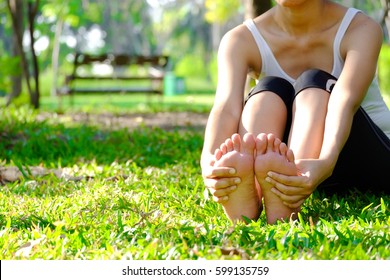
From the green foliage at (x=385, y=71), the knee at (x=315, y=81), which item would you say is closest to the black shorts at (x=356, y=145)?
the knee at (x=315, y=81)

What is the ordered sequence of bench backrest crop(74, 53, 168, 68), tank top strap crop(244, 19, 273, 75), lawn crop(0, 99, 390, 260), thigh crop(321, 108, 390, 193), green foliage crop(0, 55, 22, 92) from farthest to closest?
1. bench backrest crop(74, 53, 168, 68)
2. green foliage crop(0, 55, 22, 92)
3. tank top strap crop(244, 19, 273, 75)
4. thigh crop(321, 108, 390, 193)
5. lawn crop(0, 99, 390, 260)

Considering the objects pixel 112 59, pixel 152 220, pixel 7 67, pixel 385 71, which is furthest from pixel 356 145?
pixel 385 71

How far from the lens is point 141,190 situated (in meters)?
3.60

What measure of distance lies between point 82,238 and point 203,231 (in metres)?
0.40

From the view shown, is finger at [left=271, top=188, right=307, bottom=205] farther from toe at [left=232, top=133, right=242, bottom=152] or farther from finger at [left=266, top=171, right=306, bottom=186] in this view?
toe at [left=232, top=133, right=242, bottom=152]

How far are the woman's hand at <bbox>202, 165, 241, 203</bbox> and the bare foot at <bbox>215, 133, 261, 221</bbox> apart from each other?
0.02 meters

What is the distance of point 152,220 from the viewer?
113 inches

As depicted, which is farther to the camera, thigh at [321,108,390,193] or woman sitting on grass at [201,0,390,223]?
thigh at [321,108,390,193]

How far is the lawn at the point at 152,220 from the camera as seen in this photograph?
2.35 m

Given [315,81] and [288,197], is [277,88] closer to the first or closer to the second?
[315,81]

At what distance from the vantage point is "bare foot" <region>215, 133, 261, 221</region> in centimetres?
269

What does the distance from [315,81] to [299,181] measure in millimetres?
521

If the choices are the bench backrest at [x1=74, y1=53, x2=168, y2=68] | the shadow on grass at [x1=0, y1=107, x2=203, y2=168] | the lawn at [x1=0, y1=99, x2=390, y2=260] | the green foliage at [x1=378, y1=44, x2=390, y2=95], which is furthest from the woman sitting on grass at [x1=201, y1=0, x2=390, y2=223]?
the green foliage at [x1=378, y1=44, x2=390, y2=95]

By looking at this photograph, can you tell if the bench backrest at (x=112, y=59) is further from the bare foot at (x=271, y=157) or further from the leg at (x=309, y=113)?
the bare foot at (x=271, y=157)
